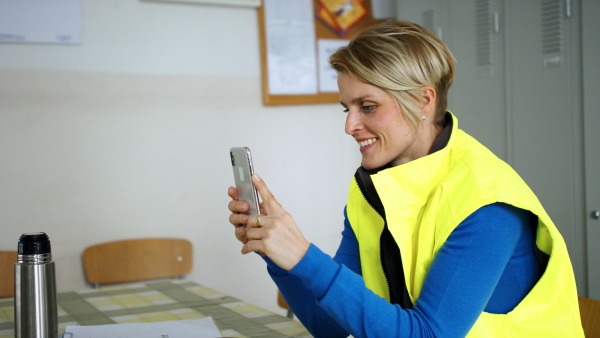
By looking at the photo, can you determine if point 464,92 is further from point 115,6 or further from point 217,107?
point 115,6

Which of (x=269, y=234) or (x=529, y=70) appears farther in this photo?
(x=529, y=70)

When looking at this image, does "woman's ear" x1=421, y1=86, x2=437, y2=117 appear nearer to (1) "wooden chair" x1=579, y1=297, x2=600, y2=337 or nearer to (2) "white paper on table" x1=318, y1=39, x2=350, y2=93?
(1) "wooden chair" x1=579, y1=297, x2=600, y2=337

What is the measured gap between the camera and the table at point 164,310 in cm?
139

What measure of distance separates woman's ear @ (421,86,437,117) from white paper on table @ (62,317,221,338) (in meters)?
0.64

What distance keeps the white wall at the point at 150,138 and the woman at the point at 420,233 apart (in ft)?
4.64

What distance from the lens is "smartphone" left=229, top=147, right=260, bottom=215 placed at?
1.14m

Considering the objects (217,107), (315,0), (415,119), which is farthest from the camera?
(315,0)

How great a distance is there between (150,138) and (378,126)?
1562mm

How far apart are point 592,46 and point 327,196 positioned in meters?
1.39

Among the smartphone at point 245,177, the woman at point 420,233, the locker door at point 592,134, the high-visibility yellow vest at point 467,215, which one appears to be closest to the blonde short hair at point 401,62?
the woman at point 420,233

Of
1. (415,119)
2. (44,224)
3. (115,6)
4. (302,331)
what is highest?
(115,6)

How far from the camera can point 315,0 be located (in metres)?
2.93

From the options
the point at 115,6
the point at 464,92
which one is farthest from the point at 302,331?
the point at 115,6

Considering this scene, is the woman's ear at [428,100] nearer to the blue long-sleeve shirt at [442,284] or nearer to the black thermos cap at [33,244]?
the blue long-sleeve shirt at [442,284]
